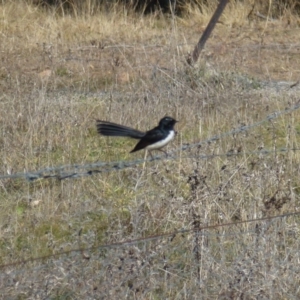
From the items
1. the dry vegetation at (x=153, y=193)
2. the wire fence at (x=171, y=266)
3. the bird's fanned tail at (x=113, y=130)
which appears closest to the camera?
the wire fence at (x=171, y=266)

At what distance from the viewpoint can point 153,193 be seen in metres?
5.56

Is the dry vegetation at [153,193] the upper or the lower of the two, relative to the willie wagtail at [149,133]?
lower

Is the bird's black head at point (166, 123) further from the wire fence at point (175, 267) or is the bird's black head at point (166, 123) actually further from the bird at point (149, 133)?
the wire fence at point (175, 267)

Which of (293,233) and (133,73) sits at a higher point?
(293,233)

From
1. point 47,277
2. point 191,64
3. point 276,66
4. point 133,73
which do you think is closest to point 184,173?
point 47,277

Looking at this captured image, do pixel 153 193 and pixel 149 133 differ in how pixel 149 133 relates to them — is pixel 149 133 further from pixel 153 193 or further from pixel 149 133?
pixel 153 193

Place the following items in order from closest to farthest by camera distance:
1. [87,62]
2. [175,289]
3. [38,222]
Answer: [175,289]
[38,222]
[87,62]

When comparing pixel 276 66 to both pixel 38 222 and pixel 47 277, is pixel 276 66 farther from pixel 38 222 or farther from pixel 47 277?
pixel 47 277

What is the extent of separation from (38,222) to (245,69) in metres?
5.74

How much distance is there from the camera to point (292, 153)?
6082mm

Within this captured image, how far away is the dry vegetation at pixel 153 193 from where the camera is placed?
4.55 m

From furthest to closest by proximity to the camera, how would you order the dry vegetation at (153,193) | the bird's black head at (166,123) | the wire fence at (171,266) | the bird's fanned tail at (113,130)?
the bird's black head at (166,123)
the bird's fanned tail at (113,130)
the dry vegetation at (153,193)
the wire fence at (171,266)

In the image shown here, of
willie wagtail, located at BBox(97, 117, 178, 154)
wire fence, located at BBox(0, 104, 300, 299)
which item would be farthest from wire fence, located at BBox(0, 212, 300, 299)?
willie wagtail, located at BBox(97, 117, 178, 154)

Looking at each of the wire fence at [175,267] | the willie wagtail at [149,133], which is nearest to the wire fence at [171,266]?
the wire fence at [175,267]
